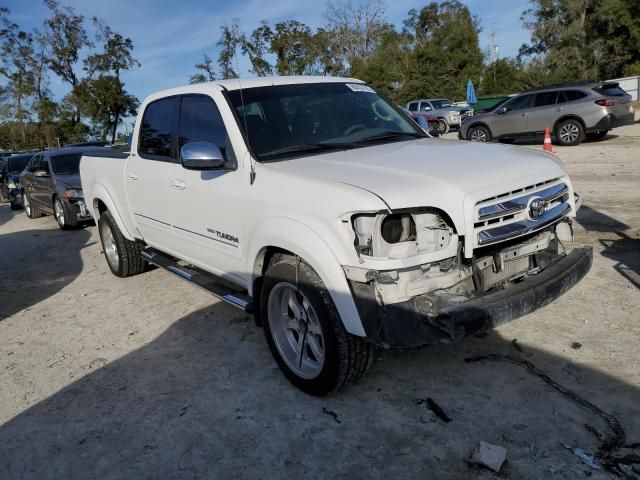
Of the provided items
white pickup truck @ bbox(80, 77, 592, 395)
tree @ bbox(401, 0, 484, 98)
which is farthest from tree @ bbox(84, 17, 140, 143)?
white pickup truck @ bbox(80, 77, 592, 395)

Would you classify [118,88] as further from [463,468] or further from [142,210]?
[463,468]

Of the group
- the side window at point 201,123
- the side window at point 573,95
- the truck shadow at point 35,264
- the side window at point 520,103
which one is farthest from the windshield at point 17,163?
the side window at point 573,95

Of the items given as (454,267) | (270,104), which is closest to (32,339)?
(270,104)

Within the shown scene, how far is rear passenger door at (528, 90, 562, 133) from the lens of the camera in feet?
52.0

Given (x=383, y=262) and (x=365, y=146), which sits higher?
(x=365, y=146)

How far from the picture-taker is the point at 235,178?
12.4 feet

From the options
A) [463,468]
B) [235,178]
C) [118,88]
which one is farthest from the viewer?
[118,88]

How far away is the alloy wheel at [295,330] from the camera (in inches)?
136

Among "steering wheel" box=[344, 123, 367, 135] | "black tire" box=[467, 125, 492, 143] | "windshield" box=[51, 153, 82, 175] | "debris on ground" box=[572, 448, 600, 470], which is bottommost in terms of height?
"debris on ground" box=[572, 448, 600, 470]

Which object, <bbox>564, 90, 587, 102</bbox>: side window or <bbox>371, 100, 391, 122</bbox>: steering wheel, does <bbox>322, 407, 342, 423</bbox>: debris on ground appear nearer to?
<bbox>371, 100, 391, 122</bbox>: steering wheel

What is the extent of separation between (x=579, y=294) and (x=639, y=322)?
2.14ft

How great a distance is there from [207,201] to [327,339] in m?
1.55

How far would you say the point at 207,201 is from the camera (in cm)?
410

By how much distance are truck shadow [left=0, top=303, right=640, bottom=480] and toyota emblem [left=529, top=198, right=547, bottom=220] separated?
3.41ft
